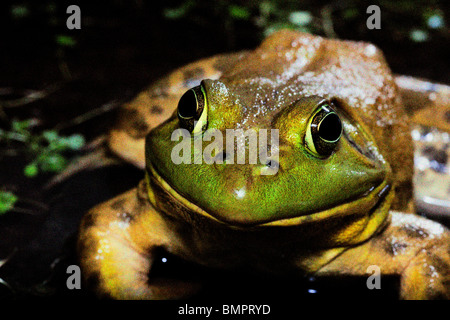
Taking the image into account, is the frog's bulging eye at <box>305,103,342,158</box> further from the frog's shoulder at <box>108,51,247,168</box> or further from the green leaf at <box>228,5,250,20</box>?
the green leaf at <box>228,5,250,20</box>

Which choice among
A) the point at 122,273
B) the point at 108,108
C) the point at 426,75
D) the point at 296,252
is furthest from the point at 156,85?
the point at 426,75

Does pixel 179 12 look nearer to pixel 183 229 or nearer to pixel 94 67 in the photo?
pixel 94 67

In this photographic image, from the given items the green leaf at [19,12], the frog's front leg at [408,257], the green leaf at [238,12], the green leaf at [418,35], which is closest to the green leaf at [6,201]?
the frog's front leg at [408,257]

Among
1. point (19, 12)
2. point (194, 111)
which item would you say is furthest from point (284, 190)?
point (19, 12)

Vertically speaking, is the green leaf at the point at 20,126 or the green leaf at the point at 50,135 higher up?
the green leaf at the point at 20,126

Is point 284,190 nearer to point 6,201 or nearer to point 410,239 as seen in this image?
point 410,239

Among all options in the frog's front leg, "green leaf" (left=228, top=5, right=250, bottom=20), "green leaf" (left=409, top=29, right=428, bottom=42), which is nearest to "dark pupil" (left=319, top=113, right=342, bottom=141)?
the frog's front leg
